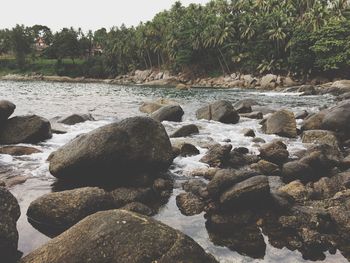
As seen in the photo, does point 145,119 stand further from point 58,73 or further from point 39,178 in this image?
point 58,73

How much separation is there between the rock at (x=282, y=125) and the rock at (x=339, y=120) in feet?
4.31

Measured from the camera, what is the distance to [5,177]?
10.6 m

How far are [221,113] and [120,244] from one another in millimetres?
16416

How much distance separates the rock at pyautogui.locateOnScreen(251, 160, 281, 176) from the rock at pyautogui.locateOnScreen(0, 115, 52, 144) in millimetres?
8448

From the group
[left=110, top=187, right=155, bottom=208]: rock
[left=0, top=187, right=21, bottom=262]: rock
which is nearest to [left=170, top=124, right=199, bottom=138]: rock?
[left=110, top=187, right=155, bottom=208]: rock

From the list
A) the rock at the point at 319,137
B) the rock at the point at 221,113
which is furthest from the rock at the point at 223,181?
the rock at the point at 221,113

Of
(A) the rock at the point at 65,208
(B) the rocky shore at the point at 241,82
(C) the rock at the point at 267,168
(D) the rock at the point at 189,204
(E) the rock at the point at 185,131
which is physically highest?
(A) the rock at the point at 65,208

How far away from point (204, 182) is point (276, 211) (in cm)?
249

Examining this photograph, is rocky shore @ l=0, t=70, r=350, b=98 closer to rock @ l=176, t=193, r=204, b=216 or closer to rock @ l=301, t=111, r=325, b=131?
rock @ l=301, t=111, r=325, b=131

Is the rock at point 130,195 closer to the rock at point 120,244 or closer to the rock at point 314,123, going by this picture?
the rock at point 120,244

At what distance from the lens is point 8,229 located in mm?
5984

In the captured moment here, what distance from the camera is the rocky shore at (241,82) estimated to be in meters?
45.8

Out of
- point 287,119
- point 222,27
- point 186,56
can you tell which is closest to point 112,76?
point 186,56

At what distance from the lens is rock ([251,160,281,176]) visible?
1106cm
